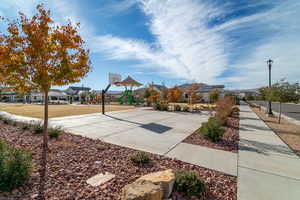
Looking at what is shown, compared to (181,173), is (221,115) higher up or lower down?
higher up

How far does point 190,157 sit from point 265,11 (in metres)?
7.80

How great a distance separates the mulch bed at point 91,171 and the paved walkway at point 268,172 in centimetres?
28

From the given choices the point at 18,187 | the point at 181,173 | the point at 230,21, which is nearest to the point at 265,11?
the point at 230,21

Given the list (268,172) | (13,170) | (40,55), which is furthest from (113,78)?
(268,172)

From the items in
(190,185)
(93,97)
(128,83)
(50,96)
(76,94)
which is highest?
(128,83)

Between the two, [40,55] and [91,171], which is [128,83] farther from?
[91,171]

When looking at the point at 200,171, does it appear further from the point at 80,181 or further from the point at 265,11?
the point at 265,11

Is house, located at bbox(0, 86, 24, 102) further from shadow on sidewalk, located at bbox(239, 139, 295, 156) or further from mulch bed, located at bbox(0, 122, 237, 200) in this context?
shadow on sidewalk, located at bbox(239, 139, 295, 156)

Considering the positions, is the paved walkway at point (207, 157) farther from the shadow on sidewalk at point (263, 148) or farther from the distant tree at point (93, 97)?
the distant tree at point (93, 97)

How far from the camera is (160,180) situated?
2098 mm

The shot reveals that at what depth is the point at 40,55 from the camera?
2875 mm

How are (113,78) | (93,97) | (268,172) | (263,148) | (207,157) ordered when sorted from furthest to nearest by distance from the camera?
1. (93,97)
2. (113,78)
3. (263,148)
4. (207,157)
5. (268,172)

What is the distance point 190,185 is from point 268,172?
2.08 m

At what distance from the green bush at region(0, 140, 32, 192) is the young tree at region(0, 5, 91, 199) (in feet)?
1.07
